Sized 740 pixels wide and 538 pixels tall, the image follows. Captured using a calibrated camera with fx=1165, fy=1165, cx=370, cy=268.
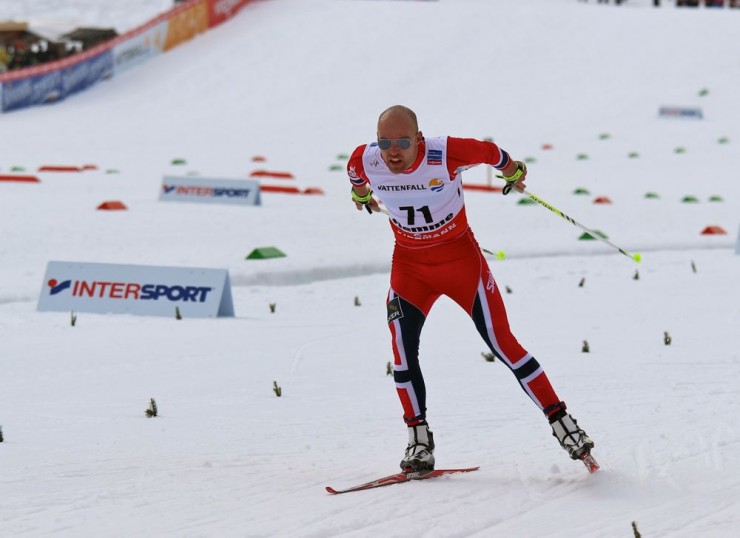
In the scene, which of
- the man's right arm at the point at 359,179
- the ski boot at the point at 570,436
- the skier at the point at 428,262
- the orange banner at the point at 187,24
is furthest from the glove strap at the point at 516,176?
the orange banner at the point at 187,24

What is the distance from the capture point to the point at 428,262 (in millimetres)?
5199

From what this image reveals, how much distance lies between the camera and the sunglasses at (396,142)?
5.00m

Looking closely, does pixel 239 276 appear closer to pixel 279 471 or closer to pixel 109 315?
pixel 109 315

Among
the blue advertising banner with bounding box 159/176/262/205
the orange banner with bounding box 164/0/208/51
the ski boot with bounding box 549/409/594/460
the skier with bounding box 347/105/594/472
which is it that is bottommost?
the blue advertising banner with bounding box 159/176/262/205

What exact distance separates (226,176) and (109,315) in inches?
405

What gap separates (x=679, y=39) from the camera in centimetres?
3058

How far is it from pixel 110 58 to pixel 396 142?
2746cm

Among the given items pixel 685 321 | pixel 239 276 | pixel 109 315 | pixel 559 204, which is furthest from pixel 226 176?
pixel 685 321

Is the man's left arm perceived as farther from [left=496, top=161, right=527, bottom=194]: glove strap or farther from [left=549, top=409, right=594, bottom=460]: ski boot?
[left=549, top=409, right=594, bottom=460]: ski boot

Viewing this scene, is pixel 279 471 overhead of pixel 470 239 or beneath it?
beneath

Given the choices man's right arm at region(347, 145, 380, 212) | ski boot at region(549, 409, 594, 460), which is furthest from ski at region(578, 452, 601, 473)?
man's right arm at region(347, 145, 380, 212)

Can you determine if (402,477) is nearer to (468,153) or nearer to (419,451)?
(419,451)

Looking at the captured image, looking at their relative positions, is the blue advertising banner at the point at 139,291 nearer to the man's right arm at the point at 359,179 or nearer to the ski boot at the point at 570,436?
the man's right arm at the point at 359,179

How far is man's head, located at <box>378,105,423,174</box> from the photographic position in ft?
16.4
